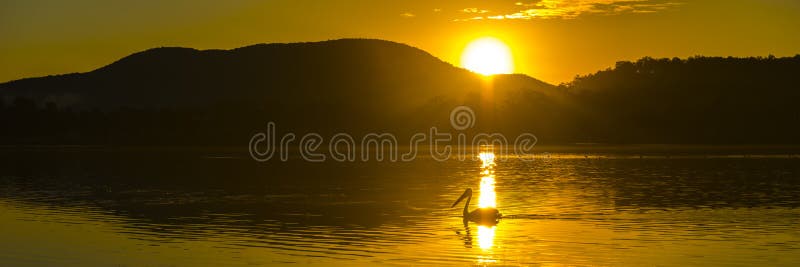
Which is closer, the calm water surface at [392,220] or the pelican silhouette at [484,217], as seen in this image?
the calm water surface at [392,220]

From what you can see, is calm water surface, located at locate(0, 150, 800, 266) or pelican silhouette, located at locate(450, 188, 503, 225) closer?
calm water surface, located at locate(0, 150, 800, 266)

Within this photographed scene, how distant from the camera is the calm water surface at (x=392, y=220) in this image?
92.1ft

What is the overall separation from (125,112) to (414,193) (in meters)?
152

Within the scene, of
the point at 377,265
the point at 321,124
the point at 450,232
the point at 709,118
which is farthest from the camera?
the point at 321,124

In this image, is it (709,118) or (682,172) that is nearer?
(682,172)

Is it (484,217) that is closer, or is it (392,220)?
(484,217)

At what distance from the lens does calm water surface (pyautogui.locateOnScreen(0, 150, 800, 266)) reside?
92.1ft

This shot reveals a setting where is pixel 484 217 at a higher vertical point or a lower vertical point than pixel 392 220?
higher

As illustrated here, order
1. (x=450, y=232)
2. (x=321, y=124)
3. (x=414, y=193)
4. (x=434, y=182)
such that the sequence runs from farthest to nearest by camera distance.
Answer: (x=321, y=124), (x=434, y=182), (x=414, y=193), (x=450, y=232)

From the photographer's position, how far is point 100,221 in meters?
37.9

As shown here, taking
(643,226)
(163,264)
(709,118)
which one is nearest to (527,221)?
(643,226)

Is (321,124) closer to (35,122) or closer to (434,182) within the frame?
(35,122)

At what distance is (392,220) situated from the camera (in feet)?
124

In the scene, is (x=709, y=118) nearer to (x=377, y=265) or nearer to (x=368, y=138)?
(x=368, y=138)
